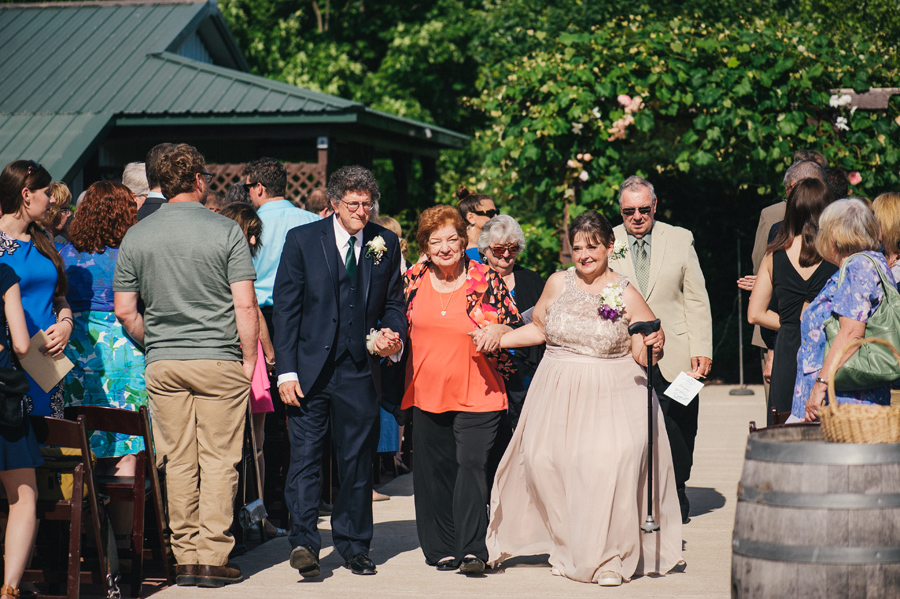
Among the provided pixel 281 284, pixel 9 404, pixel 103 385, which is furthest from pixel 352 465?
pixel 9 404

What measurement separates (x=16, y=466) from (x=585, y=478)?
2652 mm

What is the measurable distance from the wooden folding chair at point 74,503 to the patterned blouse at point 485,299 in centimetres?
181

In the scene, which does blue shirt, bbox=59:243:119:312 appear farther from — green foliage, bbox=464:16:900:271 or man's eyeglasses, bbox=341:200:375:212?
green foliage, bbox=464:16:900:271

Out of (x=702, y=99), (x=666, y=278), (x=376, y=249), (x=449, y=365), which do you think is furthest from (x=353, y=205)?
(x=702, y=99)

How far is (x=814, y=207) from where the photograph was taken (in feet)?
18.9

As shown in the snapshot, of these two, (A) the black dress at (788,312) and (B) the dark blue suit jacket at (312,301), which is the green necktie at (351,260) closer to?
(B) the dark blue suit jacket at (312,301)

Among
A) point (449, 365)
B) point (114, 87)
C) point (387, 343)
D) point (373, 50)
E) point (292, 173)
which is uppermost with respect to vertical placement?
point (373, 50)

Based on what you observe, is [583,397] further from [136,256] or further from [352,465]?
[136,256]

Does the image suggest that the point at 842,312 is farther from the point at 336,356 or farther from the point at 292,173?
the point at 292,173

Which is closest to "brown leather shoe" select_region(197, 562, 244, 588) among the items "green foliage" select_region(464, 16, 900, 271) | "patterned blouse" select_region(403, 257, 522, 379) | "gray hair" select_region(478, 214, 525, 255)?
"patterned blouse" select_region(403, 257, 522, 379)

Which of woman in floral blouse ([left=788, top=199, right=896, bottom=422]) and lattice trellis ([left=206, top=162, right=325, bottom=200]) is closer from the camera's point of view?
woman in floral blouse ([left=788, top=199, right=896, bottom=422])

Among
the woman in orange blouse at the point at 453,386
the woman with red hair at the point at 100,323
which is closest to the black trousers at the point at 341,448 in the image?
the woman in orange blouse at the point at 453,386

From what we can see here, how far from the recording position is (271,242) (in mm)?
6496

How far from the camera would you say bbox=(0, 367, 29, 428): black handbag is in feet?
13.9
